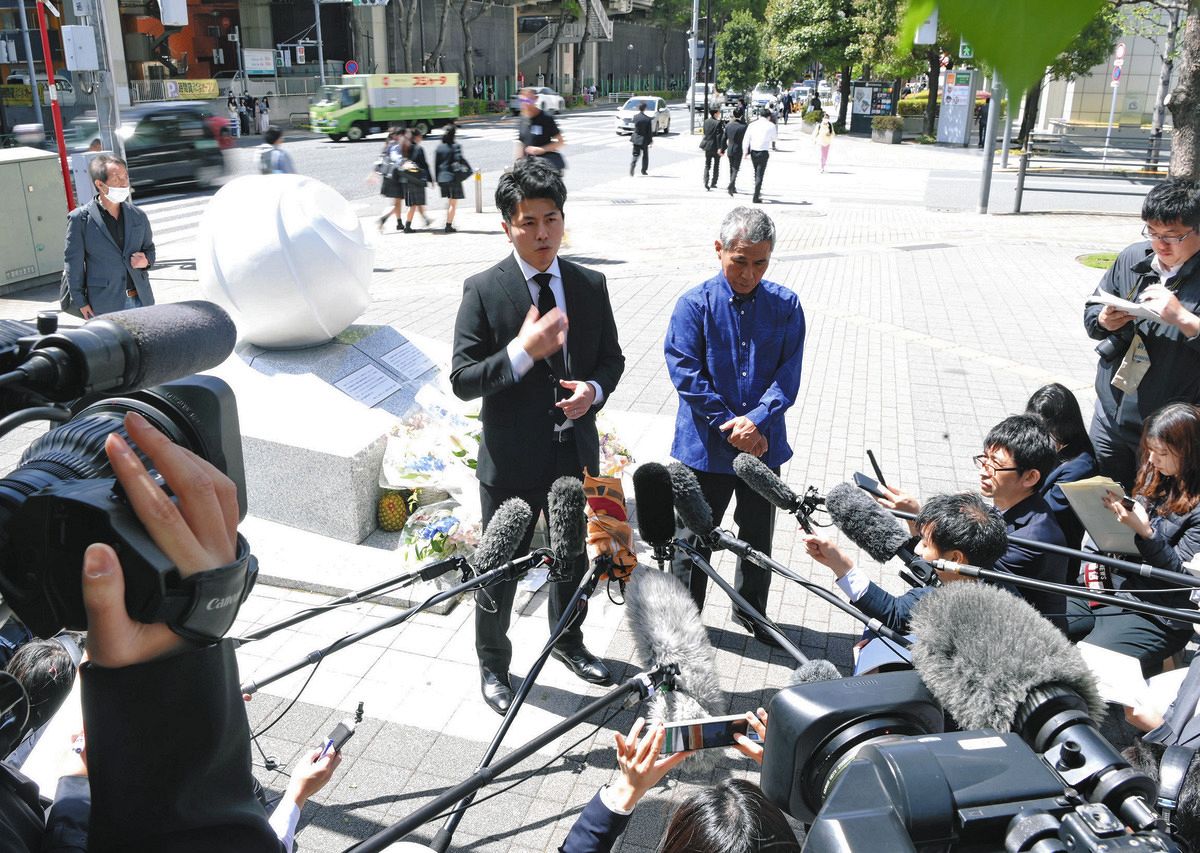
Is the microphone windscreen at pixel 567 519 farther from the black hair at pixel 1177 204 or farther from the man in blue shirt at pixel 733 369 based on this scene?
the black hair at pixel 1177 204

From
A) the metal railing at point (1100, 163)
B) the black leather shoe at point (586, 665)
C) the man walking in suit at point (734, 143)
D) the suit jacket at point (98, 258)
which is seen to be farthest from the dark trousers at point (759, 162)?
the black leather shoe at point (586, 665)

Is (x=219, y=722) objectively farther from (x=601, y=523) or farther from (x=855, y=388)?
(x=855, y=388)

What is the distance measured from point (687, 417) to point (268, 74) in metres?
41.9

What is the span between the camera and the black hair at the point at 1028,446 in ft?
11.7

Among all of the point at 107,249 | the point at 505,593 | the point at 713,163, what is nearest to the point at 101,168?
the point at 107,249

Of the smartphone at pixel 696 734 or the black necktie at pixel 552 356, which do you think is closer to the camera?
the smartphone at pixel 696 734

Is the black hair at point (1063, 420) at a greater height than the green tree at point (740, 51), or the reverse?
the green tree at point (740, 51)

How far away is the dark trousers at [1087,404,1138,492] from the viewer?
4758 millimetres

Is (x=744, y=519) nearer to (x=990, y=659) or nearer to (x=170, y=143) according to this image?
(x=990, y=659)

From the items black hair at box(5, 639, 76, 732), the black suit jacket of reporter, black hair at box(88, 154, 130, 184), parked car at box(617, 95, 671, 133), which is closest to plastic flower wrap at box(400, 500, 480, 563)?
the black suit jacket of reporter

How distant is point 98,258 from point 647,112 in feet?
104

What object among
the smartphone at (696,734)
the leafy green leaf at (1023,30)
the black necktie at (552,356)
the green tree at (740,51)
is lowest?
the smartphone at (696,734)

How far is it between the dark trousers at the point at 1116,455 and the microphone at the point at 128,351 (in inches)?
178

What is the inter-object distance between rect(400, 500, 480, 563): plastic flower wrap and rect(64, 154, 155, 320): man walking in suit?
10.7ft
